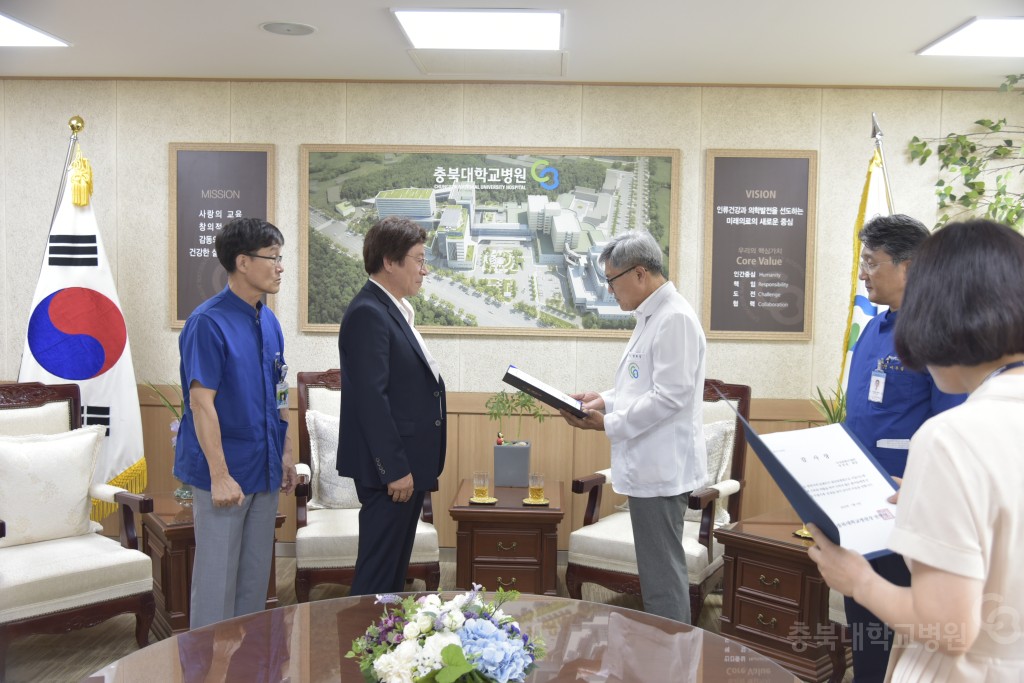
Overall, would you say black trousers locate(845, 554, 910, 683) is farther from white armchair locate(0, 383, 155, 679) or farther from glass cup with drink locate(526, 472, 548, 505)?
white armchair locate(0, 383, 155, 679)

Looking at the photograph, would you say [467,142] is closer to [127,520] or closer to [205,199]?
[205,199]

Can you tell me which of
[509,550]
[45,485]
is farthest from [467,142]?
[45,485]

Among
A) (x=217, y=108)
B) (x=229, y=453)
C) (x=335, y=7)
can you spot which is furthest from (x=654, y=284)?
(x=217, y=108)

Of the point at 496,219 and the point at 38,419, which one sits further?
the point at 496,219

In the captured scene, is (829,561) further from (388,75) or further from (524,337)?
(388,75)

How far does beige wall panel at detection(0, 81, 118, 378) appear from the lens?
4801mm

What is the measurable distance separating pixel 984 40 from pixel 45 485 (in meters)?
4.71

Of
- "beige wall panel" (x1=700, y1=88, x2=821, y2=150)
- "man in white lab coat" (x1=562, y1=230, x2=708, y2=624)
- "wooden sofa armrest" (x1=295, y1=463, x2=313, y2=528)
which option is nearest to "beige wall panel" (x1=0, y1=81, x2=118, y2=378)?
"wooden sofa armrest" (x1=295, y1=463, x2=313, y2=528)

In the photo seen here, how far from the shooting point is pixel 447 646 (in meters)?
1.35

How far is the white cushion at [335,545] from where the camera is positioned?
3840mm

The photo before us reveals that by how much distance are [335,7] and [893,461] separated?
2.84m

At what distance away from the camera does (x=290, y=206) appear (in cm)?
481

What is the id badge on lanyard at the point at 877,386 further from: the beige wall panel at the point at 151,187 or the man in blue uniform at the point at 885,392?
the beige wall panel at the point at 151,187

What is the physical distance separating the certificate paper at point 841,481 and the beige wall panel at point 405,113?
3.45 meters
